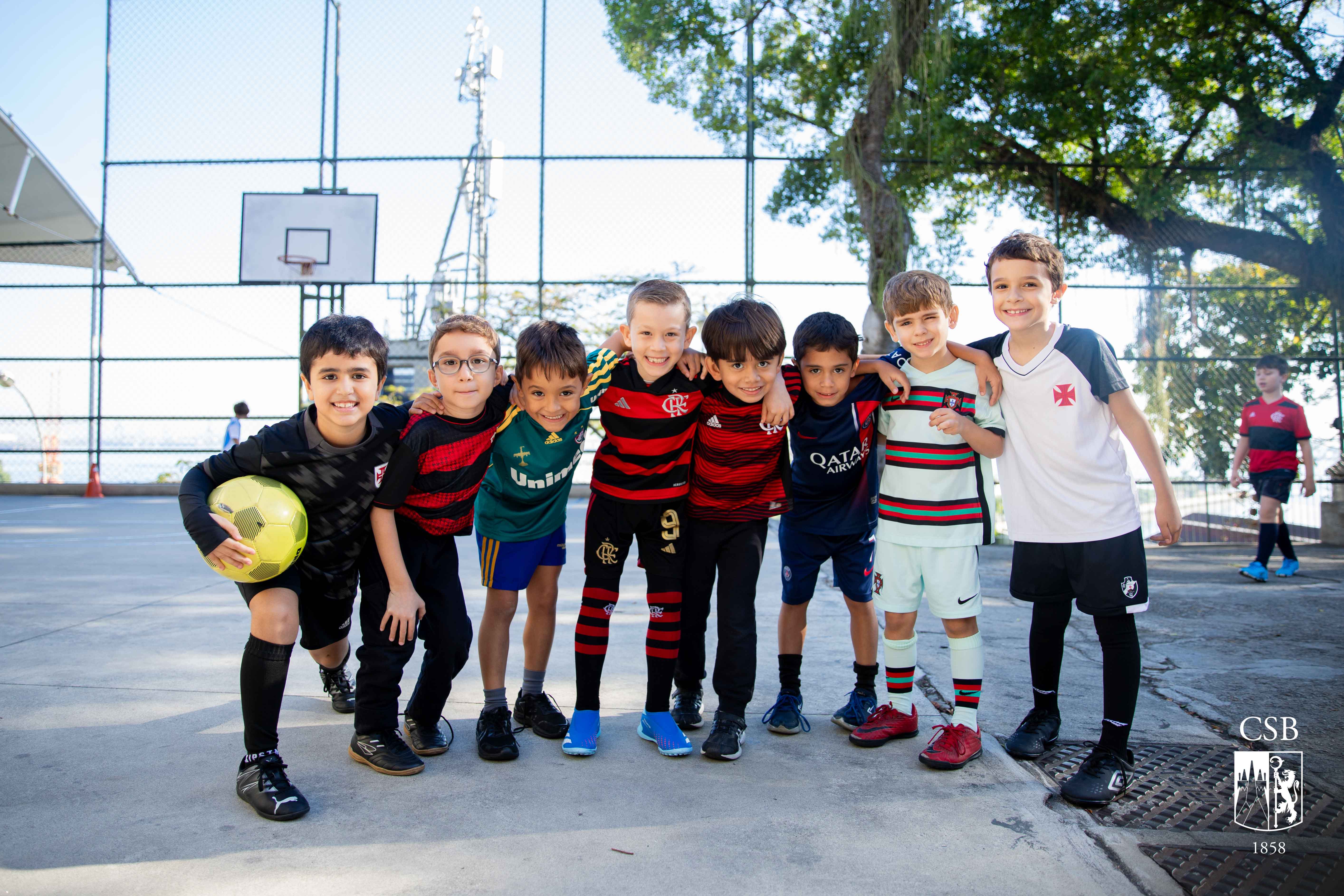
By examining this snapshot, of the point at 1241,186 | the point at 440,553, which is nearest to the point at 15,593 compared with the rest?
the point at 440,553

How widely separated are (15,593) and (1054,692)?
17.1ft

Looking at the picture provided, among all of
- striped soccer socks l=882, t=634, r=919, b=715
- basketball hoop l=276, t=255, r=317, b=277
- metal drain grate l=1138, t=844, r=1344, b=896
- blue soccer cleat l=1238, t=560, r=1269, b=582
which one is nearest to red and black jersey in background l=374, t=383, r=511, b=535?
striped soccer socks l=882, t=634, r=919, b=715

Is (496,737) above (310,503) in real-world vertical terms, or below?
below

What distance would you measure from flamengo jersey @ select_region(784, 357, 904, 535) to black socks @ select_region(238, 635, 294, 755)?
1663 mm

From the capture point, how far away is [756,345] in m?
2.62

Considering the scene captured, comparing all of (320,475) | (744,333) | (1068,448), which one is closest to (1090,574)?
(1068,448)

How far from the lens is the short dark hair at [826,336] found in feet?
9.05

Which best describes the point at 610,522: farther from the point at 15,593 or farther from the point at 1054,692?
the point at 15,593

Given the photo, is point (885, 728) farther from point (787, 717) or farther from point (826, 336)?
point (826, 336)

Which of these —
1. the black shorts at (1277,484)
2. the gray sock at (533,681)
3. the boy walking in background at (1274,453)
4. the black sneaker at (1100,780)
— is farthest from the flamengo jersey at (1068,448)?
the black shorts at (1277,484)

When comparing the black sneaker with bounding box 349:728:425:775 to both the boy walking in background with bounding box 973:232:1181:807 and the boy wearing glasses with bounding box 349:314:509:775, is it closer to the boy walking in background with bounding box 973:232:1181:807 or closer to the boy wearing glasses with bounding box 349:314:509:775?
the boy wearing glasses with bounding box 349:314:509:775

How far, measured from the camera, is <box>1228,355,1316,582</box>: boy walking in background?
6.41 meters

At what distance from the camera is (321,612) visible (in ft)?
8.52

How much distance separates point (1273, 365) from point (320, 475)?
7194 millimetres
